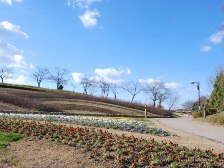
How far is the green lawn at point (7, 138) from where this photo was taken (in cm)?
1207

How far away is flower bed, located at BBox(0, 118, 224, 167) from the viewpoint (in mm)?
9688

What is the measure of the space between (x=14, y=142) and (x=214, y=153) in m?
6.30

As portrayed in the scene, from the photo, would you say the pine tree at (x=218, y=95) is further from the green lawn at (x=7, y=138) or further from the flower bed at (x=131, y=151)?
the green lawn at (x=7, y=138)

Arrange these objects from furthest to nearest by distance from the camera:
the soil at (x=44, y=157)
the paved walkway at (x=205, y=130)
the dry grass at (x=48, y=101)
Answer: the dry grass at (x=48, y=101) → the paved walkway at (x=205, y=130) → the soil at (x=44, y=157)

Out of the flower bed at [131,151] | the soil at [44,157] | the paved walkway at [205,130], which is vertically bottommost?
the soil at [44,157]

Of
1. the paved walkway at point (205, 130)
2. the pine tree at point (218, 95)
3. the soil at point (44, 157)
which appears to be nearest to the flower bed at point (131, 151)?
the soil at point (44, 157)

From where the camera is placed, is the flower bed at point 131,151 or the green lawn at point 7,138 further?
the green lawn at point 7,138

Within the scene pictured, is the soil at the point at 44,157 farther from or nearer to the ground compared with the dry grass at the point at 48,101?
nearer to the ground

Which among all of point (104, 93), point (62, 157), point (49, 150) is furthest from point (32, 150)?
point (104, 93)

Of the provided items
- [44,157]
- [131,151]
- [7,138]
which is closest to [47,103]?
[7,138]

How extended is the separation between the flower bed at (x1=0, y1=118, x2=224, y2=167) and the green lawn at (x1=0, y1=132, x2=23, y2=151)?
0.52 metres

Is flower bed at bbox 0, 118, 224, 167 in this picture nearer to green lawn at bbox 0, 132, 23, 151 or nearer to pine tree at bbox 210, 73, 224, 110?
green lawn at bbox 0, 132, 23, 151

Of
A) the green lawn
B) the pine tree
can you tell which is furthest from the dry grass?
the green lawn

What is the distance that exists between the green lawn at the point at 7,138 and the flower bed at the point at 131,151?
52cm
